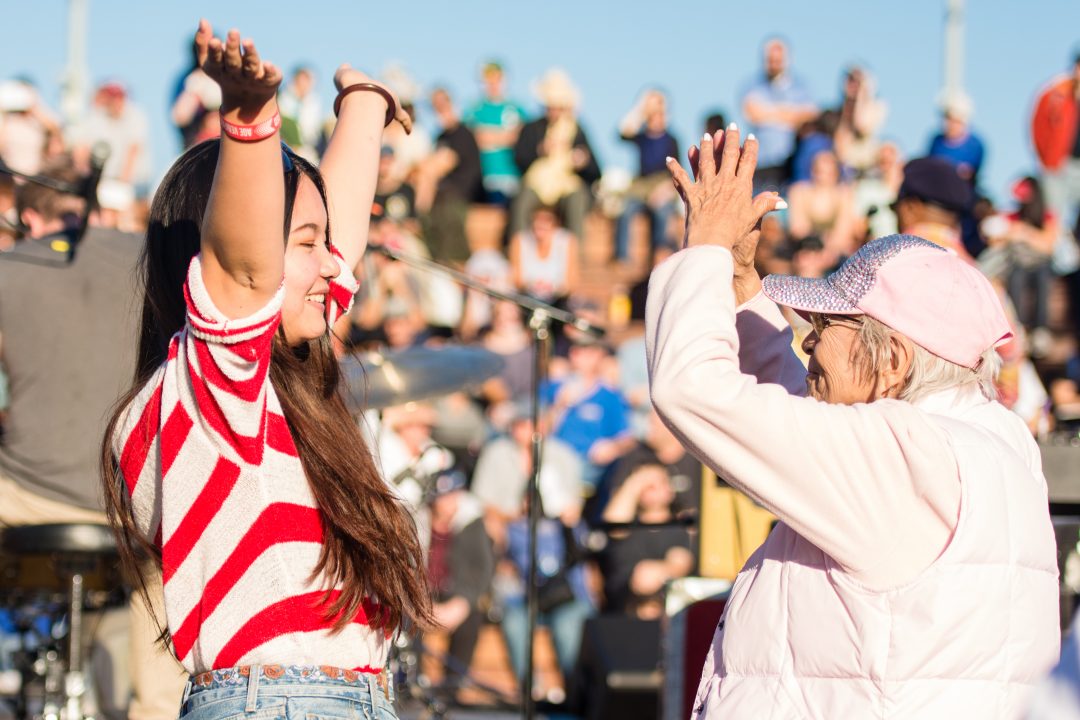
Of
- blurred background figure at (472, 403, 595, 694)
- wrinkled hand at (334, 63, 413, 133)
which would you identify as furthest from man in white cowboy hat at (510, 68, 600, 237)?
wrinkled hand at (334, 63, 413, 133)

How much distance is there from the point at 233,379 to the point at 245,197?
26 cm

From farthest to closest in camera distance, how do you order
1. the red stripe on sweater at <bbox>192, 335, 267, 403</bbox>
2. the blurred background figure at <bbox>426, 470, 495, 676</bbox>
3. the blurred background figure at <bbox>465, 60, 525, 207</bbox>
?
1. the blurred background figure at <bbox>465, 60, 525, 207</bbox>
2. the blurred background figure at <bbox>426, 470, 495, 676</bbox>
3. the red stripe on sweater at <bbox>192, 335, 267, 403</bbox>

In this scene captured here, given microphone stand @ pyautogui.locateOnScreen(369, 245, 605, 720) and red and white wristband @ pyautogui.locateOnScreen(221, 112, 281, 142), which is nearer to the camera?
red and white wristband @ pyautogui.locateOnScreen(221, 112, 281, 142)

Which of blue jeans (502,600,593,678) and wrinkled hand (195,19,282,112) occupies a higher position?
wrinkled hand (195,19,282,112)

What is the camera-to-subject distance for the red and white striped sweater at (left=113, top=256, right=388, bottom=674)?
204 cm

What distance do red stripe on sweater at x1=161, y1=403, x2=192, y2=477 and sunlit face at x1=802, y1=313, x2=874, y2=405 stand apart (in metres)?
1.11

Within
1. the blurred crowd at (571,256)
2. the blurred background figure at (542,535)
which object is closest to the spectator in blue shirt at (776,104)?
the blurred crowd at (571,256)

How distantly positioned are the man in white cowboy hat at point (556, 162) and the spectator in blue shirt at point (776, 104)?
1484 millimetres

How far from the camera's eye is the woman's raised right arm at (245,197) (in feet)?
5.74

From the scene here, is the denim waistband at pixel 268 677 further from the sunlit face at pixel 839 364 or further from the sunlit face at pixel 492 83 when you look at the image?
the sunlit face at pixel 492 83

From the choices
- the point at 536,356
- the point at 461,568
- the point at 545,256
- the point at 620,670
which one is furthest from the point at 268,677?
the point at 545,256

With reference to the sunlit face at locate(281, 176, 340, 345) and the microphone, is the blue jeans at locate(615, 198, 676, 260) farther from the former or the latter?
the sunlit face at locate(281, 176, 340, 345)

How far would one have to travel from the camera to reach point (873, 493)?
2.17 meters

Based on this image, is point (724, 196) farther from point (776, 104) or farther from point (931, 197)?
point (776, 104)
